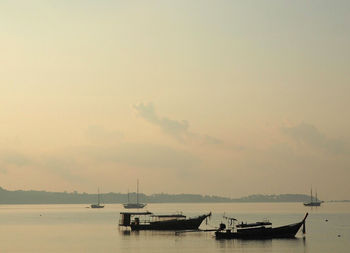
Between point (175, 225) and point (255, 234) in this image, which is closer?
point (255, 234)

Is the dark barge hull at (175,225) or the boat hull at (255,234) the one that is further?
the dark barge hull at (175,225)

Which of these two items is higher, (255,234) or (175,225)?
(175,225)

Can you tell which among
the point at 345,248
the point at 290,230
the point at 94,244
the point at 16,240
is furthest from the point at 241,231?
the point at 16,240

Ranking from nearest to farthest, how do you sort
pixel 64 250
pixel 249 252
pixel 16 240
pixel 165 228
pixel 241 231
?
1. pixel 249 252
2. pixel 64 250
3. pixel 241 231
4. pixel 16 240
5. pixel 165 228

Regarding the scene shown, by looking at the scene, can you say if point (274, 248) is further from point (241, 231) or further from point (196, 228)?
point (196, 228)

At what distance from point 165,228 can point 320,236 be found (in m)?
27.6

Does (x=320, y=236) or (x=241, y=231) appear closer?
(x=241, y=231)

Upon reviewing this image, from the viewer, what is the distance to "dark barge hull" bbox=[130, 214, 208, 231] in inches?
4518

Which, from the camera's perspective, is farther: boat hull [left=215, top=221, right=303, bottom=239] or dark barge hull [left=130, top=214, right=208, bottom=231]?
dark barge hull [left=130, top=214, right=208, bottom=231]

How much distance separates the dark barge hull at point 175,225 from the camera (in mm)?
114750

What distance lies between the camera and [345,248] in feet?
287

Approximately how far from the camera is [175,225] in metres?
116

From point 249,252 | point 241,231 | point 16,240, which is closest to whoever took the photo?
point 249,252

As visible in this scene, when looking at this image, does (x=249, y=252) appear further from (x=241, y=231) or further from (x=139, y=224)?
(x=139, y=224)
